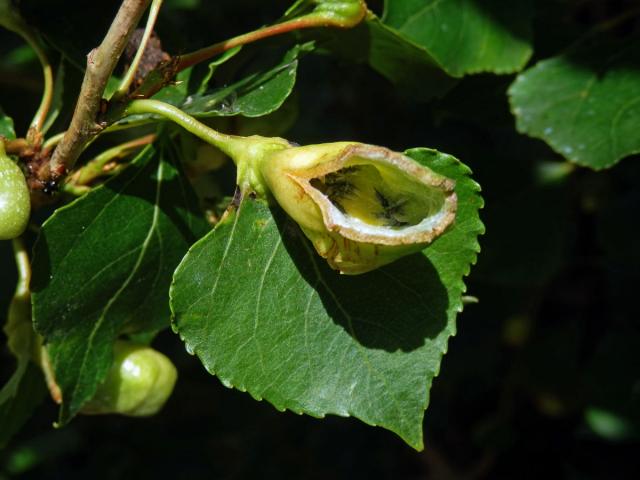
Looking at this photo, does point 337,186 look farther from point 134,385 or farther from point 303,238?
point 134,385

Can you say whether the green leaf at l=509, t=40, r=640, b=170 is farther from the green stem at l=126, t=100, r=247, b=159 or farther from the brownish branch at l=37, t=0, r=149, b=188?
the brownish branch at l=37, t=0, r=149, b=188

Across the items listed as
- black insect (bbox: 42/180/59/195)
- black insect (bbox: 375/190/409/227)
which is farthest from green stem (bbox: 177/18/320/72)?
black insect (bbox: 375/190/409/227)

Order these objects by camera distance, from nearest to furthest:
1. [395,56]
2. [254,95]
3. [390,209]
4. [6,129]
Answer: 1. [390,209]
2. [254,95]
3. [6,129]
4. [395,56]

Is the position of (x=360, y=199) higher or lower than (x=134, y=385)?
higher

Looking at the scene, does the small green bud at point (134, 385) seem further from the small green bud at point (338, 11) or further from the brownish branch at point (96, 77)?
the small green bud at point (338, 11)

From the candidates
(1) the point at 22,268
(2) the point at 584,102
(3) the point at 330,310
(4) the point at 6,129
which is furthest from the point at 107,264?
(2) the point at 584,102

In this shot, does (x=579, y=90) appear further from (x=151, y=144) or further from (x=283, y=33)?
(x=151, y=144)
